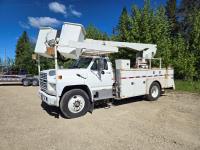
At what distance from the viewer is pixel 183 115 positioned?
7773mm

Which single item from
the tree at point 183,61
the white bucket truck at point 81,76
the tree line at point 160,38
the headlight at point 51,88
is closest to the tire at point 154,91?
the white bucket truck at point 81,76

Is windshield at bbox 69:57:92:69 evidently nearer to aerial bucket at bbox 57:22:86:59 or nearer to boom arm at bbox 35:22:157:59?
boom arm at bbox 35:22:157:59

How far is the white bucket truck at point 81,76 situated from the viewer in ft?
24.9

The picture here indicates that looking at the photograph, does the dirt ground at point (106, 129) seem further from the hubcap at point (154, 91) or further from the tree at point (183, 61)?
the tree at point (183, 61)

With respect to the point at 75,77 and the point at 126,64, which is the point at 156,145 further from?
the point at 126,64

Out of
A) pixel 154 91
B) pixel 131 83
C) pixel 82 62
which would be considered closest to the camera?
pixel 82 62

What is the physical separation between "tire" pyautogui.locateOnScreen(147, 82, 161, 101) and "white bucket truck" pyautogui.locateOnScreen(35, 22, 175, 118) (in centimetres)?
40

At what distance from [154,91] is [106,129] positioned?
18.0ft

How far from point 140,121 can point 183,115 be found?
1.86m

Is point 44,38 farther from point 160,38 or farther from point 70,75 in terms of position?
point 160,38

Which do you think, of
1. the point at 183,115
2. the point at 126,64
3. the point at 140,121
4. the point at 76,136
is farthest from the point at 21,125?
the point at 183,115

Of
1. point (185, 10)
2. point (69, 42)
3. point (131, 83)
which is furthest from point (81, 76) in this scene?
point (185, 10)

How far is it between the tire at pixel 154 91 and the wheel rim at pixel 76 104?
13.8 ft

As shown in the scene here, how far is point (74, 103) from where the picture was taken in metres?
7.74
